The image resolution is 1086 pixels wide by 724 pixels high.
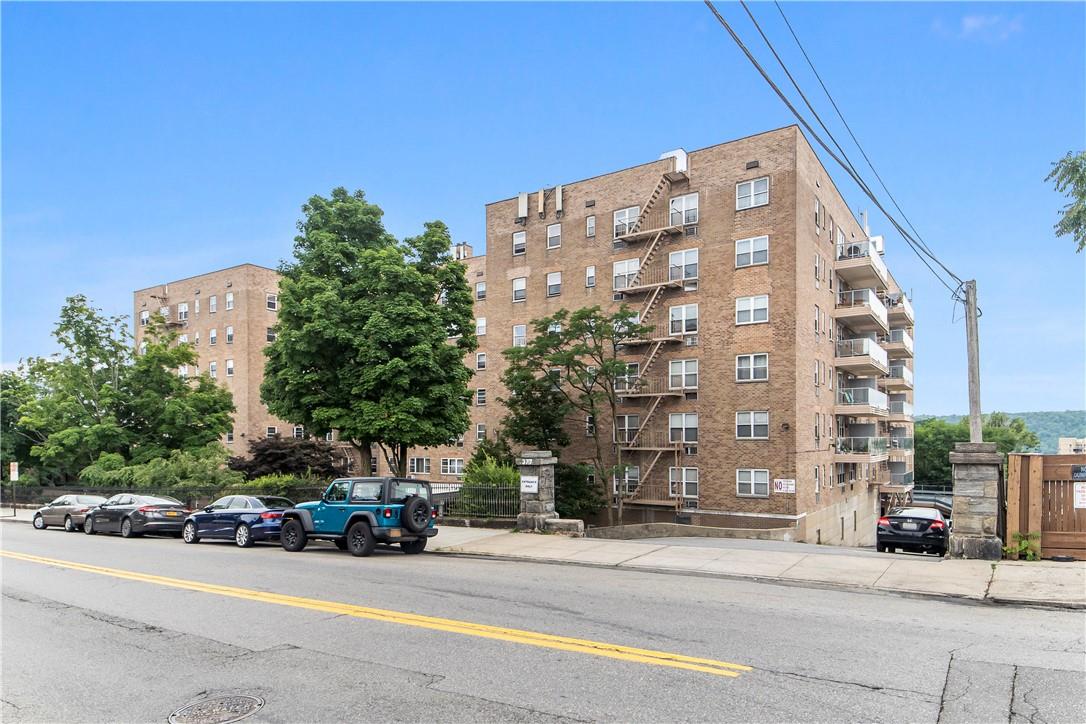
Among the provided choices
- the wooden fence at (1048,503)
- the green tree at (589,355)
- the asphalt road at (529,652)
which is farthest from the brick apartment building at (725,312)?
the asphalt road at (529,652)

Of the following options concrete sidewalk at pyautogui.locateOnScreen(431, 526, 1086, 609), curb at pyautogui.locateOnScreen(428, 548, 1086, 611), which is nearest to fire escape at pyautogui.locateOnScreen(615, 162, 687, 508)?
concrete sidewalk at pyautogui.locateOnScreen(431, 526, 1086, 609)

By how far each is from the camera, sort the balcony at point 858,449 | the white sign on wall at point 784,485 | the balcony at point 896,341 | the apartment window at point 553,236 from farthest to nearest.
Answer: the balcony at point 896,341 < the apartment window at point 553,236 < the balcony at point 858,449 < the white sign on wall at point 784,485

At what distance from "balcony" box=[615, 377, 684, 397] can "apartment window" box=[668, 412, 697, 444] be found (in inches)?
41.9

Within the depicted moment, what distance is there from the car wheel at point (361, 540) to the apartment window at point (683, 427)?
69.0ft

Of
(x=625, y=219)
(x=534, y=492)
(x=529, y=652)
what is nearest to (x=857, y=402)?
(x=625, y=219)

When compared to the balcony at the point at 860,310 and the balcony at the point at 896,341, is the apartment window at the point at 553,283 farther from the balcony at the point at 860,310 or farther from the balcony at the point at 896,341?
the balcony at the point at 896,341

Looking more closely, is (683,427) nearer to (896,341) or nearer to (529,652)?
(896,341)

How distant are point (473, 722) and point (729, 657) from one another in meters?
2.81

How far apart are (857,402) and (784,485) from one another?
960 centimetres

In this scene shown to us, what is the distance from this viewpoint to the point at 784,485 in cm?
3078

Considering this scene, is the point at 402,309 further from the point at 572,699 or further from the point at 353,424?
the point at 572,699

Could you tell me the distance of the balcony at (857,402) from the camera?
121ft

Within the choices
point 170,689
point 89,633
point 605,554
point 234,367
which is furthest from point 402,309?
point 234,367

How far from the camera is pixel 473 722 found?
547 cm
